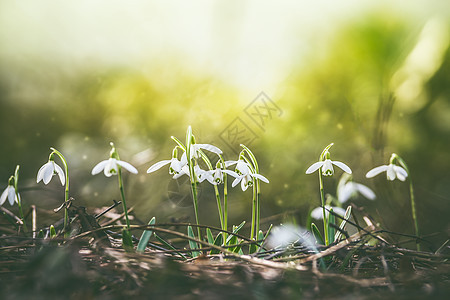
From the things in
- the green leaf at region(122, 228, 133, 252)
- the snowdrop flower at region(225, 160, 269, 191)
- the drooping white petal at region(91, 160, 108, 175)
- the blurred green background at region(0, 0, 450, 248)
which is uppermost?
the blurred green background at region(0, 0, 450, 248)

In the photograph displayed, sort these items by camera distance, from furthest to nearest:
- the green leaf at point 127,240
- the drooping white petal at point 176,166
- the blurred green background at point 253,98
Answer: the blurred green background at point 253,98, the drooping white petal at point 176,166, the green leaf at point 127,240

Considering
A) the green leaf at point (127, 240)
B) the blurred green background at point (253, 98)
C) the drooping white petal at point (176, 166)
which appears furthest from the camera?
the blurred green background at point (253, 98)

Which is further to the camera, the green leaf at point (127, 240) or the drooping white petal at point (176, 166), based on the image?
the drooping white petal at point (176, 166)

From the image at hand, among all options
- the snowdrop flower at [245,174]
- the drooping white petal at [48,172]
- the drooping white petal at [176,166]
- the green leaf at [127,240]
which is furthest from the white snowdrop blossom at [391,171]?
the drooping white petal at [48,172]

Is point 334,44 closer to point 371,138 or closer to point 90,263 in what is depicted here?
point 371,138

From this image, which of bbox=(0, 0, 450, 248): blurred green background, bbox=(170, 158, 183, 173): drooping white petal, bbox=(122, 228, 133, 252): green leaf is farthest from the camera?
bbox=(0, 0, 450, 248): blurred green background

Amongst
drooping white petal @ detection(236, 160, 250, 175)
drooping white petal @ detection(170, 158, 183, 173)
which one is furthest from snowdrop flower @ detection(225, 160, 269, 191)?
drooping white petal @ detection(170, 158, 183, 173)

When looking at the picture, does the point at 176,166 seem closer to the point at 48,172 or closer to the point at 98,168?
the point at 98,168

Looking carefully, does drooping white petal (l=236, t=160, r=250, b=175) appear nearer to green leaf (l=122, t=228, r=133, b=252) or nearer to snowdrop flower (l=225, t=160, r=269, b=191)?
snowdrop flower (l=225, t=160, r=269, b=191)

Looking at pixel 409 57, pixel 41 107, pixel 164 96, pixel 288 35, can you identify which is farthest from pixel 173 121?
pixel 409 57

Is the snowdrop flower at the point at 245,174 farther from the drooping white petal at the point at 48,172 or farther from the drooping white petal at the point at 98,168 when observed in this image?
the drooping white petal at the point at 48,172

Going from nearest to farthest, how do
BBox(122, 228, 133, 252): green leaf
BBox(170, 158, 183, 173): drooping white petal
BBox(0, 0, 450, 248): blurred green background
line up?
BBox(122, 228, 133, 252): green leaf → BBox(170, 158, 183, 173): drooping white petal → BBox(0, 0, 450, 248): blurred green background
